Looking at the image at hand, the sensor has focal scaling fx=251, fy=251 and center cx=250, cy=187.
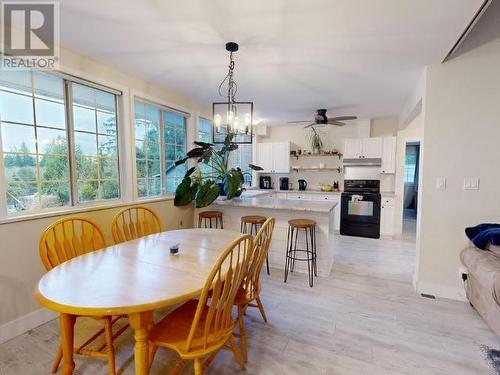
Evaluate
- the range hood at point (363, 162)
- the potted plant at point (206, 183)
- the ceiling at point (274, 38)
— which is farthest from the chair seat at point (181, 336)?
the range hood at point (363, 162)

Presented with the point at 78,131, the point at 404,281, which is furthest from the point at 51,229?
the point at 404,281

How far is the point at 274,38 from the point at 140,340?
235 cm

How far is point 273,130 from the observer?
6332 mm

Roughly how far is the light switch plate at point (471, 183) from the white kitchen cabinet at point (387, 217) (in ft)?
7.89

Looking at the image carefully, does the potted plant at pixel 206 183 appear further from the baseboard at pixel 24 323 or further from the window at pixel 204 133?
the baseboard at pixel 24 323

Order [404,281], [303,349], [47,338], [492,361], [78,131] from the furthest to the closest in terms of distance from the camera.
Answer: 1. [404,281]
2. [78,131]
3. [47,338]
4. [303,349]
5. [492,361]

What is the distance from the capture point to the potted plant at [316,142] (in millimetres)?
5734

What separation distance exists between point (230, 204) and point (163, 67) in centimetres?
189

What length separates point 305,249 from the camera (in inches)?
130

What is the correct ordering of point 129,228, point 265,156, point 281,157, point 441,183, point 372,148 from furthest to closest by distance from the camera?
point 265,156 → point 281,157 → point 372,148 → point 441,183 → point 129,228

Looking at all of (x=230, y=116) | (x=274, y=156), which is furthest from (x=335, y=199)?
(x=230, y=116)

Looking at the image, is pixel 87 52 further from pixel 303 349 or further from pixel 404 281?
pixel 404 281

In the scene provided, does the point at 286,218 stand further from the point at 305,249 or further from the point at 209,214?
the point at 209,214

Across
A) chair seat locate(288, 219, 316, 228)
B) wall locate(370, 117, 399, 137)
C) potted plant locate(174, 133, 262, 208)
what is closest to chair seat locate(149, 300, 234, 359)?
chair seat locate(288, 219, 316, 228)
